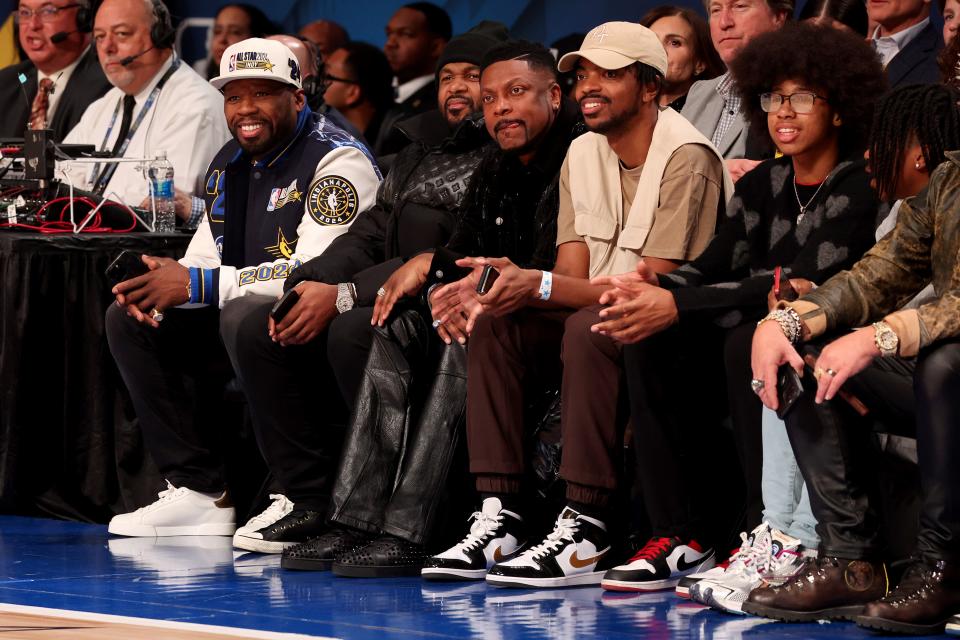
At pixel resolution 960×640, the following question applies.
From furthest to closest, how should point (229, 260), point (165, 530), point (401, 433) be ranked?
point (229, 260) < point (165, 530) < point (401, 433)

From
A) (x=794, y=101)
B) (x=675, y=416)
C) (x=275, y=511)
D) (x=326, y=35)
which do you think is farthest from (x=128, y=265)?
(x=326, y=35)

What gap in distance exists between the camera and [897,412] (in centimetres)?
328

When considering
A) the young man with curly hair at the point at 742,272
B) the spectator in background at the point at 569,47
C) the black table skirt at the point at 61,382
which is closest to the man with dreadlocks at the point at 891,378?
the young man with curly hair at the point at 742,272

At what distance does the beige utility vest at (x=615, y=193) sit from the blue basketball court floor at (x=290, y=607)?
884 mm

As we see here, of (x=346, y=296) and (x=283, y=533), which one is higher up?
(x=346, y=296)

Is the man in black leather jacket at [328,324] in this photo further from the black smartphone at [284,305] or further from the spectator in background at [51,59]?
the spectator in background at [51,59]

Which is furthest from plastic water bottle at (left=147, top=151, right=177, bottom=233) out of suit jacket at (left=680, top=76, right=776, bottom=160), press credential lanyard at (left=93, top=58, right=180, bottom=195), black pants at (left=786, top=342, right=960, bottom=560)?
black pants at (left=786, top=342, right=960, bottom=560)

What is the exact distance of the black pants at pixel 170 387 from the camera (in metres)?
4.74

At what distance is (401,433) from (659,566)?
83 cm

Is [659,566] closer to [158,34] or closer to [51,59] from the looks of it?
[158,34]

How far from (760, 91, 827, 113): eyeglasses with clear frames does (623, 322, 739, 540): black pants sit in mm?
551

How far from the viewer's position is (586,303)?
3943mm

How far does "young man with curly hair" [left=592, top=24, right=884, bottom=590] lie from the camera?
3.59 m

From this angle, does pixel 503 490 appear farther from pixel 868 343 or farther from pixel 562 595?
pixel 868 343
